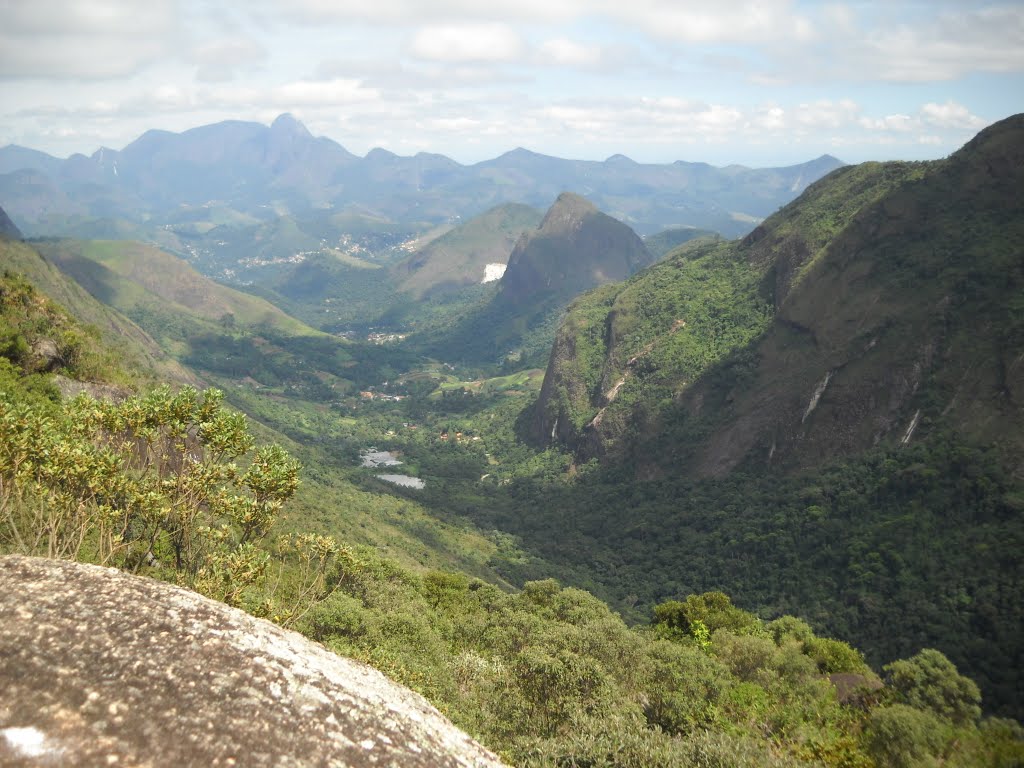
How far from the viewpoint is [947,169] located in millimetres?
100062

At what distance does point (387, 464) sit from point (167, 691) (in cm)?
14694

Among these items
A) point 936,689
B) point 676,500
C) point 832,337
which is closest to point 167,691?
point 936,689

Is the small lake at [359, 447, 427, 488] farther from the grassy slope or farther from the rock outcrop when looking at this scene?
the rock outcrop

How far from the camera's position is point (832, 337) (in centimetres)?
9769

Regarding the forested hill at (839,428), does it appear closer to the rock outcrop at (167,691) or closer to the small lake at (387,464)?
the small lake at (387,464)

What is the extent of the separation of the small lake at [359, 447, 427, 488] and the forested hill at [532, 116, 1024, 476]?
31573mm

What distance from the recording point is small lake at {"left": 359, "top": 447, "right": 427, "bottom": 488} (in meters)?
145

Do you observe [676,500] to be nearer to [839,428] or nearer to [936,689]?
[839,428]

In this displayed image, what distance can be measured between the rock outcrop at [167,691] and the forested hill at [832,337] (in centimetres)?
7416

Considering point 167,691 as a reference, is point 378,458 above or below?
below

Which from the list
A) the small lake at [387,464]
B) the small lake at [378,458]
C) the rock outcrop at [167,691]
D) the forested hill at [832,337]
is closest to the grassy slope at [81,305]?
the small lake at [378,458]

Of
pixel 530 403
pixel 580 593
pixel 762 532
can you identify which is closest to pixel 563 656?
pixel 580 593

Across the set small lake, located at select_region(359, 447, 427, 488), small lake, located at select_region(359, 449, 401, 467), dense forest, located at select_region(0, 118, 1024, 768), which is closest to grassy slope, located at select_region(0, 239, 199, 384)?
dense forest, located at select_region(0, 118, 1024, 768)

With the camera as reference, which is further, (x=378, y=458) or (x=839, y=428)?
(x=378, y=458)
